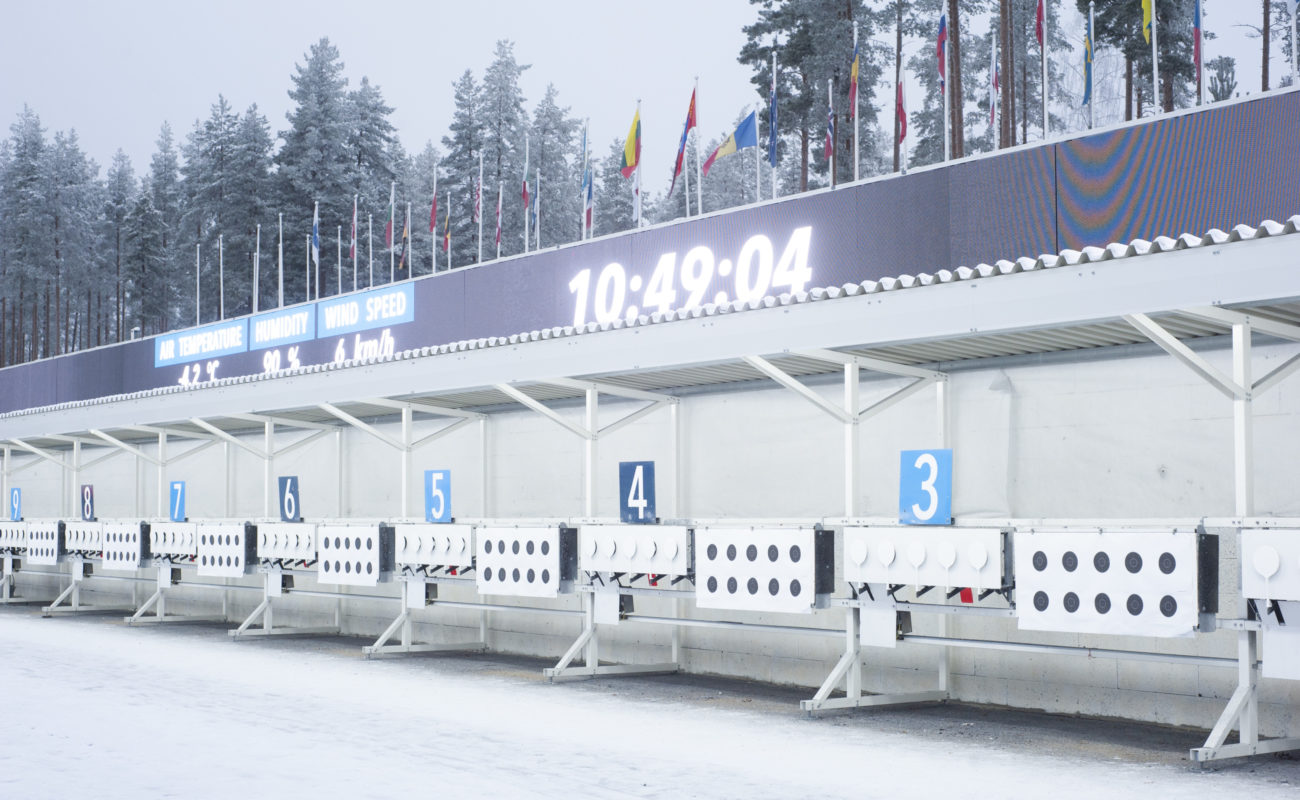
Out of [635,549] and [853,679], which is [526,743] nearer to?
[853,679]

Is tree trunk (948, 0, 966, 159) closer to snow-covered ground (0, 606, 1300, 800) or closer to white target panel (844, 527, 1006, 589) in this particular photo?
snow-covered ground (0, 606, 1300, 800)

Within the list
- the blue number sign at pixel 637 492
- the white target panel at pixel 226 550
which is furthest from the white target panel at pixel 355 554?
the blue number sign at pixel 637 492

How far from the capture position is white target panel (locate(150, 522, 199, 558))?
18906 millimetres

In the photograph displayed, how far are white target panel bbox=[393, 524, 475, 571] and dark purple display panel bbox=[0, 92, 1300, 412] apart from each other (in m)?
4.33

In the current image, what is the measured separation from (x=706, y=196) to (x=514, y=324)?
202ft

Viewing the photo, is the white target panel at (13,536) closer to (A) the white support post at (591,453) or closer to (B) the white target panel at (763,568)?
(A) the white support post at (591,453)

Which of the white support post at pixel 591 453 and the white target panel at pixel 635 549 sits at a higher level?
the white support post at pixel 591 453

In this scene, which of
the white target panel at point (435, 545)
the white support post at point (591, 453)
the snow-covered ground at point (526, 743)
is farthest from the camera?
the white target panel at point (435, 545)

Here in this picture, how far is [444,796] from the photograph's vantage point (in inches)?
305

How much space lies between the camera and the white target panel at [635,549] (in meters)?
12.2

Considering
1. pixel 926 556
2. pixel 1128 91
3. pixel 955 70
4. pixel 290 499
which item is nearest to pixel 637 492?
pixel 926 556

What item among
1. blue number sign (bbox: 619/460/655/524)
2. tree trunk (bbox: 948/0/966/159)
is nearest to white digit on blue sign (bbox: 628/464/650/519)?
blue number sign (bbox: 619/460/655/524)

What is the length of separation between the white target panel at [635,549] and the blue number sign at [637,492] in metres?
0.18

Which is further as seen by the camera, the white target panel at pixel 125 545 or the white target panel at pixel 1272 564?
the white target panel at pixel 125 545
